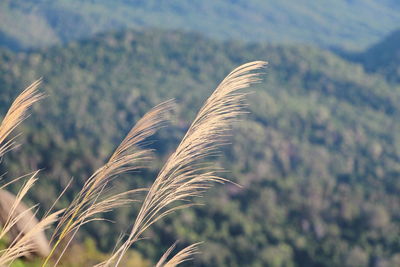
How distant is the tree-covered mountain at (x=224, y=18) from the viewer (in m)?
110

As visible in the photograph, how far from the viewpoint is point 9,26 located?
3915 inches

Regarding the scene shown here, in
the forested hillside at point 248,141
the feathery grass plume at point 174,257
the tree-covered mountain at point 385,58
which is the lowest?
the forested hillside at point 248,141

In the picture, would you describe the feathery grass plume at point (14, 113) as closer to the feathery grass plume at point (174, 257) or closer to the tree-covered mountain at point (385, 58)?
the feathery grass plume at point (174, 257)

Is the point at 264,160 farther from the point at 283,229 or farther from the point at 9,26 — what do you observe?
the point at 9,26

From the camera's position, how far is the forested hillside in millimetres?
24656

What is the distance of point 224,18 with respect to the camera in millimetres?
134125

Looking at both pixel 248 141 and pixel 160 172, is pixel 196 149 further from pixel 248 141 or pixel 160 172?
pixel 248 141

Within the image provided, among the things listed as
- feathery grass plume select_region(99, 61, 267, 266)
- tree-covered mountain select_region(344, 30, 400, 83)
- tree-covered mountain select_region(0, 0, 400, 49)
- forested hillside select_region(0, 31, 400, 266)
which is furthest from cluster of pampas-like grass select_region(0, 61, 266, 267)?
tree-covered mountain select_region(0, 0, 400, 49)

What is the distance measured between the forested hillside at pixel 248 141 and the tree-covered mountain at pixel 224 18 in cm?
3623

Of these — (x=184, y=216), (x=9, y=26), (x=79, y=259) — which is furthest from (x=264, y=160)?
(x=9, y=26)

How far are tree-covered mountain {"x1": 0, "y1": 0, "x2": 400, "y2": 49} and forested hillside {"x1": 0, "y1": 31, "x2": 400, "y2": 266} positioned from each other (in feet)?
119

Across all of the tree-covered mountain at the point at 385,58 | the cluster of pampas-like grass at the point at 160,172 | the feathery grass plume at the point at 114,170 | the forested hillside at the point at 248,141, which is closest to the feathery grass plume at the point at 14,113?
the cluster of pampas-like grass at the point at 160,172

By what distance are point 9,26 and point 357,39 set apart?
7498 centimetres

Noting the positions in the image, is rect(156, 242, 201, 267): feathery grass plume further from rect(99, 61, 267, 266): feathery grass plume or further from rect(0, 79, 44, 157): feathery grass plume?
rect(0, 79, 44, 157): feathery grass plume
